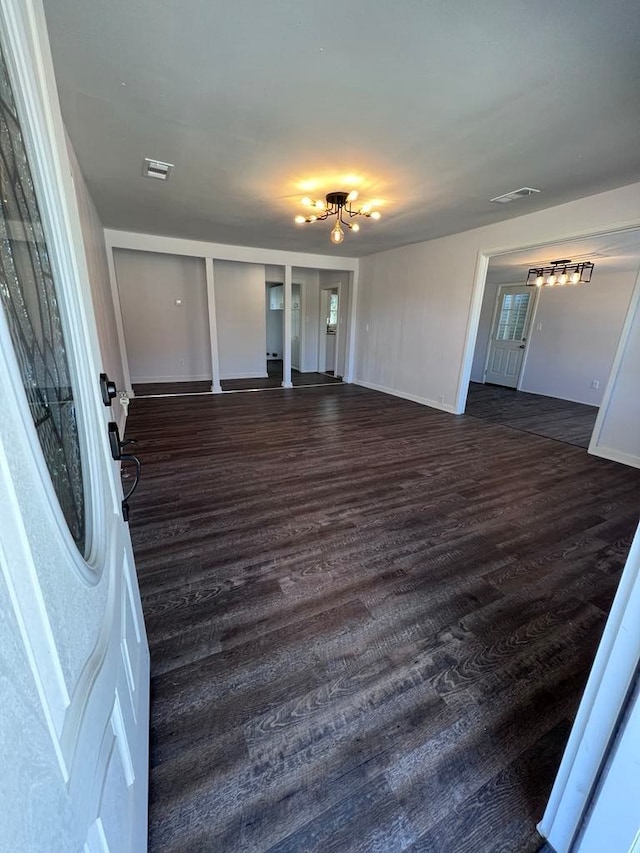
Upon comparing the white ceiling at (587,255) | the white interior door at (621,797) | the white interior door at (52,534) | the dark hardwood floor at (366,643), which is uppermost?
the white ceiling at (587,255)

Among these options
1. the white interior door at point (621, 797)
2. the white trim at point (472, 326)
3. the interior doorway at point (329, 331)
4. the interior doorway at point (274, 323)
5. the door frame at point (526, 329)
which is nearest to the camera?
the white interior door at point (621, 797)

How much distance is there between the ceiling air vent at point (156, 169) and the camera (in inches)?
115

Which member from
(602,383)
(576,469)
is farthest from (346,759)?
(602,383)

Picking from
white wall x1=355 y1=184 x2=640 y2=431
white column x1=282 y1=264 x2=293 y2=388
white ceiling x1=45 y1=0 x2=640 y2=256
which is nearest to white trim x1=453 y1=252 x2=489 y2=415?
white wall x1=355 y1=184 x2=640 y2=431

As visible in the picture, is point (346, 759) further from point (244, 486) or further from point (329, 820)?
point (244, 486)

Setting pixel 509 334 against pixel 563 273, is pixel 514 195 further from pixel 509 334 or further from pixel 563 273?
pixel 509 334

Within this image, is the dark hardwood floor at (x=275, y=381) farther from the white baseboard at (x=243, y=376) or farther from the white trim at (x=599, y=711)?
the white trim at (x=599, y=711)

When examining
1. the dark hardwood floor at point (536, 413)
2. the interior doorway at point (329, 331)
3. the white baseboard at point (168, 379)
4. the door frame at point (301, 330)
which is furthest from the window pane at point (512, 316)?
the white baseboard at point (168, 379)

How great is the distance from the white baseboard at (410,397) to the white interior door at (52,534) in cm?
520

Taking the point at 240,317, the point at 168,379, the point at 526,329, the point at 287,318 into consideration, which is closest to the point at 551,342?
the point at 526,329

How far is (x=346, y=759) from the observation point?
1174 mm

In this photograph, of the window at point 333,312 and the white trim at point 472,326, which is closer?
the white trim at point 472,326

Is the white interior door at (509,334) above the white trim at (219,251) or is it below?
below

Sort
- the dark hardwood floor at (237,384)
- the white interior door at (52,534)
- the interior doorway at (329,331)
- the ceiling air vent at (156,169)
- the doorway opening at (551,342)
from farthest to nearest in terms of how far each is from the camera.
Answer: the interior doorway at (329,331), the dark hardwood floor at (237,384), the doorway opening at (551,342), the ceiling air vent at (156,169), the white interior door at (52,534)
